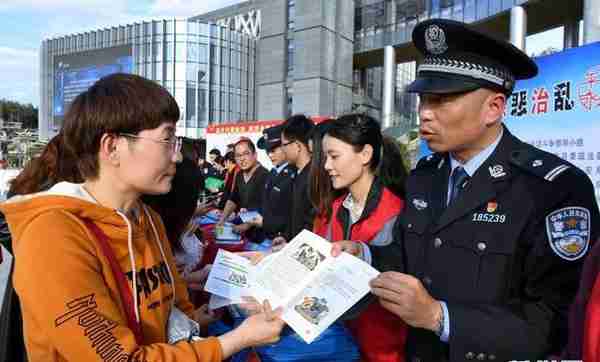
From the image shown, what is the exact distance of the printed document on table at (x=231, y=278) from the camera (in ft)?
6.00

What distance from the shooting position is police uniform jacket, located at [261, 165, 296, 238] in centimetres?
444

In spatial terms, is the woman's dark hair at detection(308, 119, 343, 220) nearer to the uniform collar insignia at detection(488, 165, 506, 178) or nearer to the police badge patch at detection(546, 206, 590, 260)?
the uniform collar insignia at detection(488, 165, 506, 178)

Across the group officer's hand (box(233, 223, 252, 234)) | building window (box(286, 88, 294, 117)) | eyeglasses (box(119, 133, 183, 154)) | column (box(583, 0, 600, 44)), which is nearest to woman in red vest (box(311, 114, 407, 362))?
eyeglasses (box(119, 133, 183, 154))

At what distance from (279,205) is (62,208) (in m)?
3.27

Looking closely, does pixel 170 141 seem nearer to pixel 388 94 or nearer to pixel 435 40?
pixel 435 40

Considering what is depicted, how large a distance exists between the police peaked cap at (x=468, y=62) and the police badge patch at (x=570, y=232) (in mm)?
480

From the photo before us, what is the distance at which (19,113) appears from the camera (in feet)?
198

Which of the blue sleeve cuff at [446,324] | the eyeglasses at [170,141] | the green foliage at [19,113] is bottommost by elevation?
the blue sleeve cuff at [446,324]

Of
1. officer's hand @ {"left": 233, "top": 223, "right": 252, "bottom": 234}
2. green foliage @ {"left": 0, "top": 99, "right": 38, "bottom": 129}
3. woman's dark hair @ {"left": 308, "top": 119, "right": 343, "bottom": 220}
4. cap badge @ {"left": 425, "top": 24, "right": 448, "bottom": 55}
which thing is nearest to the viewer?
cap badge @ {"left": 425, "top": 24, "right": 448, "bottom": 55}

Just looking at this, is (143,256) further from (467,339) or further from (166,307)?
(467,339)

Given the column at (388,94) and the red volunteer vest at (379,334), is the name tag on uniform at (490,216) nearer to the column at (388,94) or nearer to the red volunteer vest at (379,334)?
the red volunteer vest at (379,334)

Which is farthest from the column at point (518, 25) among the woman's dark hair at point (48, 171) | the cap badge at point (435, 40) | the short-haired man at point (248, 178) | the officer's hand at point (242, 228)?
the woman's dark hair at point (48, 171)

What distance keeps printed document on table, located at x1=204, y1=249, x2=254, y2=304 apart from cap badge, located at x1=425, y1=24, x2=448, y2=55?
1100 mm

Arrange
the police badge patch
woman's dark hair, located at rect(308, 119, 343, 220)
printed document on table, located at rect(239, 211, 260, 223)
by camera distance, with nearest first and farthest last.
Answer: the police badge patch
woman's dark hair, located at rect(308, 119, 343, 220)
printed document on table, located at rect(239, 211, 260, 223)
